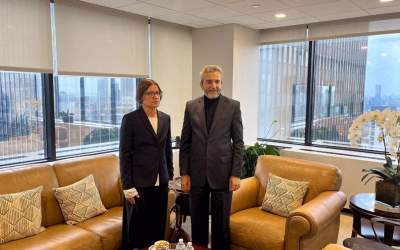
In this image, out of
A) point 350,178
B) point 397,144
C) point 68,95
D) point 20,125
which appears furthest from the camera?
point 350,178

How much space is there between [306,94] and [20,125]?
372cm

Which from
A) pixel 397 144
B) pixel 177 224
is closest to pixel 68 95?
pixel 177 224

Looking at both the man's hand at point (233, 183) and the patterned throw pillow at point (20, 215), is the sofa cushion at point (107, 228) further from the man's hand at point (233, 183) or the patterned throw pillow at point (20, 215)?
the man's hand at point (233, 183)

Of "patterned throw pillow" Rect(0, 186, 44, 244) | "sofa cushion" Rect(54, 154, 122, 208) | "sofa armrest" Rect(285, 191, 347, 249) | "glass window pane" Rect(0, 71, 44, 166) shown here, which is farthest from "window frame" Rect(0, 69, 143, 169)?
"sofa armrest" Rect(285, 191, 347, 249)

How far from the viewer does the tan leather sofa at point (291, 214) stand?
2332 millimetres

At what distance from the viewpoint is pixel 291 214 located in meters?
2.36

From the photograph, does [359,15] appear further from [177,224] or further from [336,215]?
[177,224]

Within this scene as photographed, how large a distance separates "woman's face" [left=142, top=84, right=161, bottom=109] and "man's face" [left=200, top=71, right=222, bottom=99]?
345mm

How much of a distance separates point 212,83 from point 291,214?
111 cm

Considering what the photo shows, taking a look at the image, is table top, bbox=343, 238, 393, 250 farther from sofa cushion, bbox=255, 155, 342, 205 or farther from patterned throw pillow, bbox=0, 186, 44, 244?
patterned throw pillow, bbox=0, 186, 44, 244

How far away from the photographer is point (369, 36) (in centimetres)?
412

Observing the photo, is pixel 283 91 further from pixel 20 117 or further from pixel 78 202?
pixel 20 117

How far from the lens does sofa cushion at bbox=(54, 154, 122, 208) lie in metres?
2.84

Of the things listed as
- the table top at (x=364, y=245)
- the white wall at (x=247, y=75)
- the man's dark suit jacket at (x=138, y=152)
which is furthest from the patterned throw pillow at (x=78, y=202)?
the white wall at (x=247, y=75)
